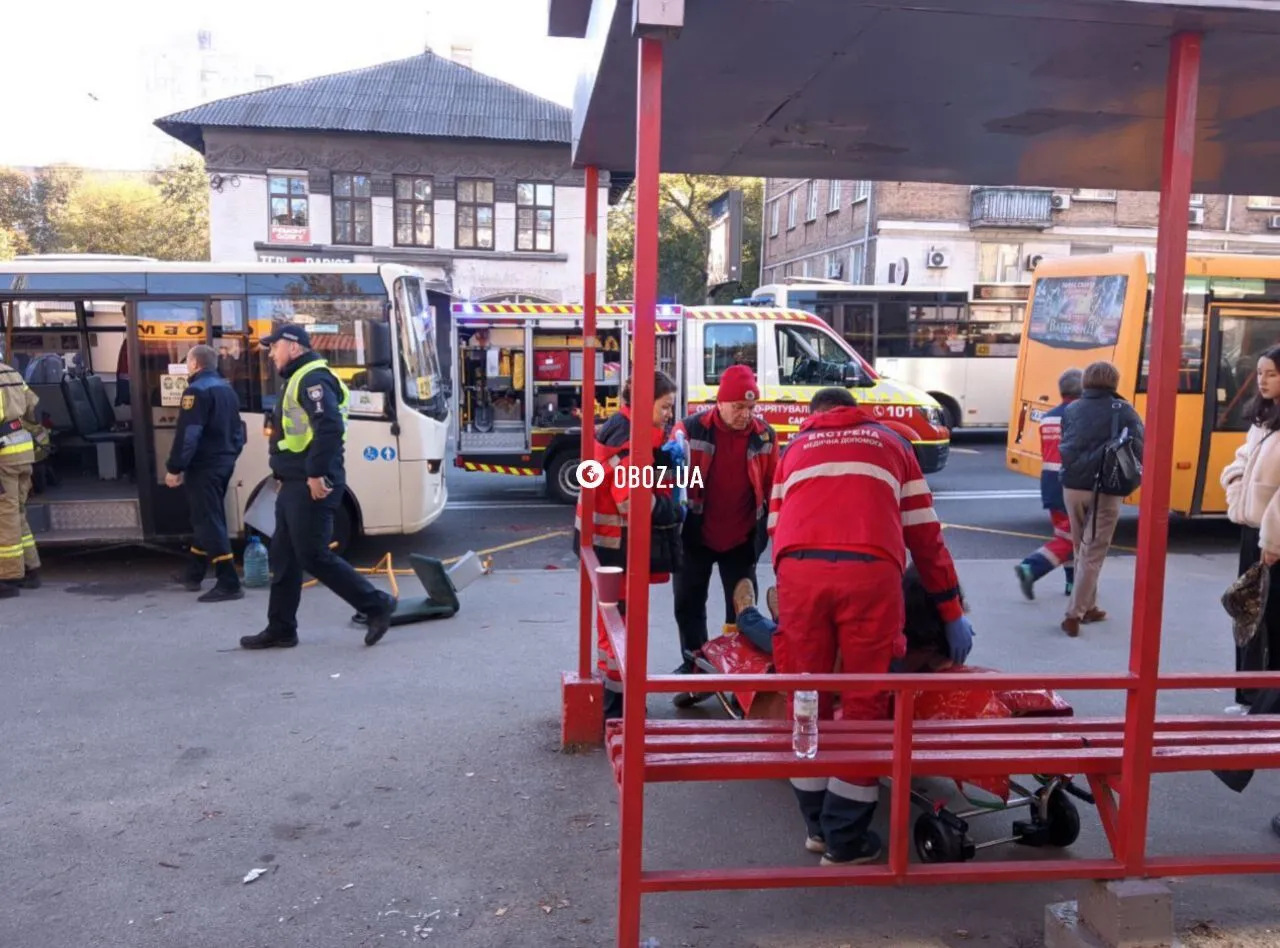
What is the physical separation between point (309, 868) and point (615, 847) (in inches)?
45.1

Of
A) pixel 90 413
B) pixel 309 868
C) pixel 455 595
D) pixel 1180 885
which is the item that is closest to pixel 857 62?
pixel 1180 885

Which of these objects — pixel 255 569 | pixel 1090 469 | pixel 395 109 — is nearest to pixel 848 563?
pixel 1090 469

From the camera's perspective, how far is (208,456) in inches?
303

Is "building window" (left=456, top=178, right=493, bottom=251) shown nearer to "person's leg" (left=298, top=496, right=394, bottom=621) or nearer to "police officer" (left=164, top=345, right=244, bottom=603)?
"police officer" (left=164, top=345, right=244, bottom=603)

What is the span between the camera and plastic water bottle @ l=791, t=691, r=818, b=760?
328cm

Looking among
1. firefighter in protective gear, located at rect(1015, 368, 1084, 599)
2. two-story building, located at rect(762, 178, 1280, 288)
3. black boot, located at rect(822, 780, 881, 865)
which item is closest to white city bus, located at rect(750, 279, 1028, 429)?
two-story building, located at rect(762, 178, 1280, 288)

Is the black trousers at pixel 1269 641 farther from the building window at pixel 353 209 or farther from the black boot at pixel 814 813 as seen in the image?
the building window at pixel 353 209

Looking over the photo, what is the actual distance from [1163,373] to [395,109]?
29.2m

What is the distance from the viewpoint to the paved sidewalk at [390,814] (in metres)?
3.53

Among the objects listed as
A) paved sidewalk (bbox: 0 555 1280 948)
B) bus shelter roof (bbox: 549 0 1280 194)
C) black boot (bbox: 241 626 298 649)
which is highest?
bus shelter roof (bbox: 549 0 1280 194)

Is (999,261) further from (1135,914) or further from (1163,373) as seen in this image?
(1135,914)

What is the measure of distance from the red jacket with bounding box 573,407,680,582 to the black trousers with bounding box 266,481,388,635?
196 cm

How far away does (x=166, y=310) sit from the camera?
8602 mm

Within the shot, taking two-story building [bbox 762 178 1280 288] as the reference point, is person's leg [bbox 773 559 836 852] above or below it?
below
